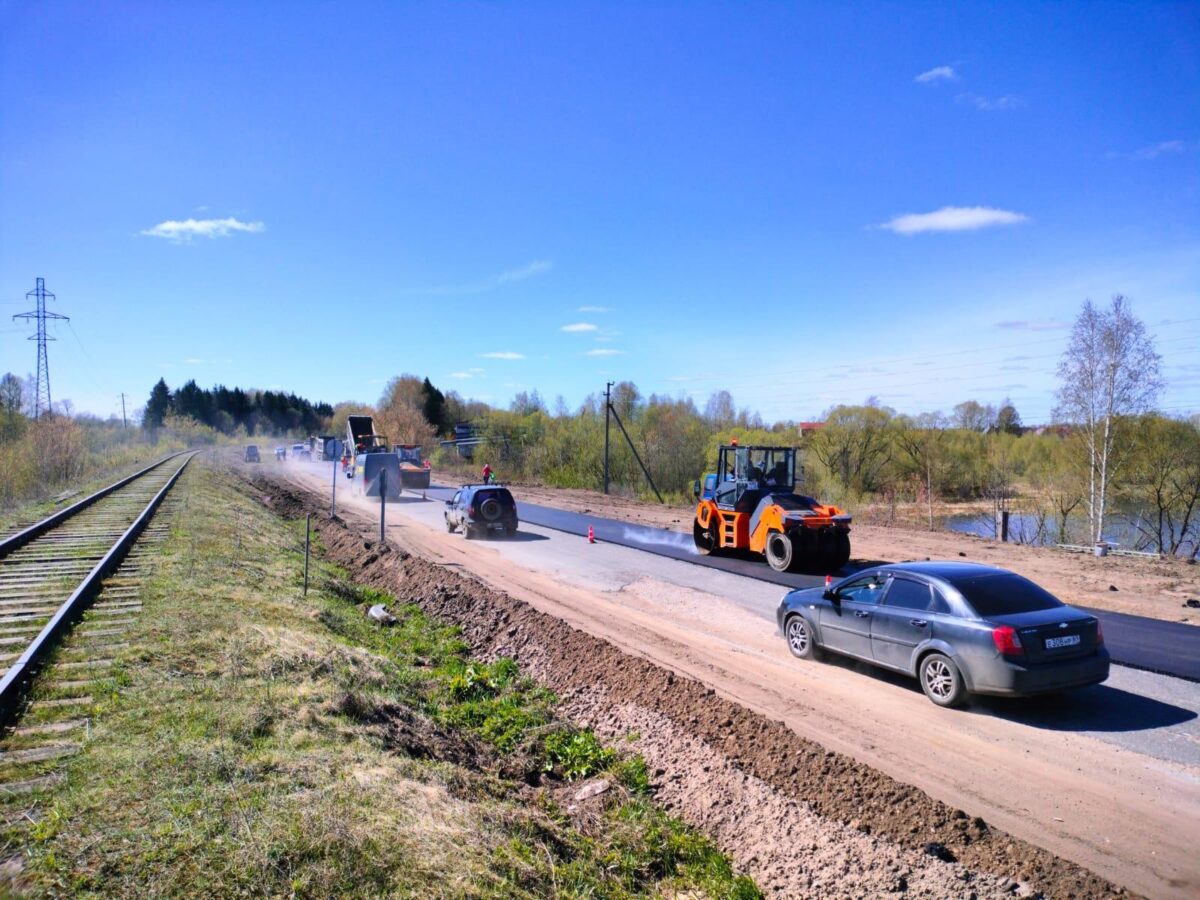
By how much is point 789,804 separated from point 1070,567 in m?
14.8

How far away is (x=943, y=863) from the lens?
15.9 feet

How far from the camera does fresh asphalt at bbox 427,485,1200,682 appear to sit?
966 centimetres

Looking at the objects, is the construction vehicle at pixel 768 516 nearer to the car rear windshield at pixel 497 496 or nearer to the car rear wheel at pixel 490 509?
the car rear windshield at pixel 497 496

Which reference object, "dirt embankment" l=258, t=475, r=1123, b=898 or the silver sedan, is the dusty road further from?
"dirt embankment" l=258, t=475, r=1123, b=898

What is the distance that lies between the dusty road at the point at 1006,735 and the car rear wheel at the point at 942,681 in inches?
6.3

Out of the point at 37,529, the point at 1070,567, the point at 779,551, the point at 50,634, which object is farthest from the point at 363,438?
the point at 50,634

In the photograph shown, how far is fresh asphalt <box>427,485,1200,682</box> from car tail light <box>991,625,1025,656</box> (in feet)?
11.0

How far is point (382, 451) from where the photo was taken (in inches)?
1704

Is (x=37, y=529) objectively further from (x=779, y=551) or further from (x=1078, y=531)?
(x=1078, y=531)

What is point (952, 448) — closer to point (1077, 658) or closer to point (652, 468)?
point (652, 468)

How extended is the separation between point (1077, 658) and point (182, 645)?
31.4 feet

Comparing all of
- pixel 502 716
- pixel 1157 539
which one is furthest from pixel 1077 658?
pixel 1157 539

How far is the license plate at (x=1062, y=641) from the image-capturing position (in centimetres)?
745

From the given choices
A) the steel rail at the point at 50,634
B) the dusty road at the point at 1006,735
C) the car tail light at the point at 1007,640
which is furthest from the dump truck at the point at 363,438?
the car tail light at the point at 1007,640
